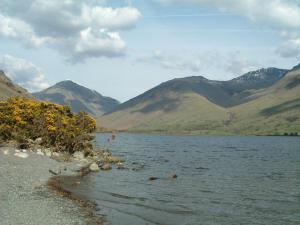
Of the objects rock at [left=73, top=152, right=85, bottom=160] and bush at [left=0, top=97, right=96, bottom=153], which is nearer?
bush at [left=0, top=97, right=96, bottom=153]

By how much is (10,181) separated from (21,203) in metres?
13.4

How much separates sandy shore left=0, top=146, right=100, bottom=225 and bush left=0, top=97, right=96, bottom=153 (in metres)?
16.7

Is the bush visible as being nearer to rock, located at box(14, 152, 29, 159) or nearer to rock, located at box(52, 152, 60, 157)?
rock, located at box(52, 152, 60, 157)

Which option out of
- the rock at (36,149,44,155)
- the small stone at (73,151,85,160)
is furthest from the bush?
the rock at (36,149,44,155)

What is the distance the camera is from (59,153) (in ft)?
288

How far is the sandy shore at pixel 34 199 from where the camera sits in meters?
34.4

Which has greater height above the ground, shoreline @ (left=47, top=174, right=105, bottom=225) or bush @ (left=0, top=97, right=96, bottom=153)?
bush @ (left=0, top=97, right=96, bottom=153)

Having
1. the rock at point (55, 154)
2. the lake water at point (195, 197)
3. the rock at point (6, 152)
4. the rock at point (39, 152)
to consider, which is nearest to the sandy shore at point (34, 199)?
the rock at point (6, 152)

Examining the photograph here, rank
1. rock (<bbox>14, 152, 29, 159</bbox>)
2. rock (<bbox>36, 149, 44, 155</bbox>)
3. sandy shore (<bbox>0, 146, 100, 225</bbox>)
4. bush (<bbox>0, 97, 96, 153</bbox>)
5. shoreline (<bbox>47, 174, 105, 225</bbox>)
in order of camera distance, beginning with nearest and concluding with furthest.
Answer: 1. sandy shore (<bbox>0, 146, 100, 225</bbox>)
2. shoreline (<bbox>47, 174, 105, 225</bbox>)
3. rock (<bbox>14, 152, 29, 159</bbox>)
4. rock (<bbox>36, 149, 44, 155</bbox>)
5. bush (<bbox>0, 97, 96, 153</bbox>)

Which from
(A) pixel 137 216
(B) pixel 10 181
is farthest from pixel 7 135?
(A) pixel 137 216

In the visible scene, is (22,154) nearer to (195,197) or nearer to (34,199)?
(34,199)

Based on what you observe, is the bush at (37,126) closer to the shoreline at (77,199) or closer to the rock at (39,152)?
the rock at (39,152)

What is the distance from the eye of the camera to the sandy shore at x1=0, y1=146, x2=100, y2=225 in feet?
113

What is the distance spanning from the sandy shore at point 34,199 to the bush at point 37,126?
54.7ft
